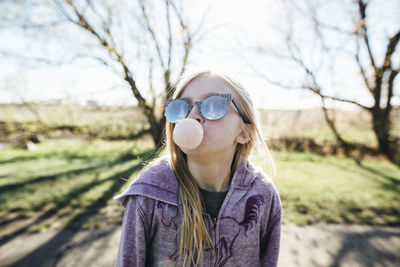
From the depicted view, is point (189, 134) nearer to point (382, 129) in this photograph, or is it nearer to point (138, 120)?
point (138, 120)

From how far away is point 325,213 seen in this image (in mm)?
3340

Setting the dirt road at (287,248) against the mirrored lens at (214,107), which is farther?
the dirt road at (287,248)

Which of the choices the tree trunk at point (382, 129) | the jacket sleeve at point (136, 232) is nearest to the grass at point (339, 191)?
the tree trunk at point (382, 129)

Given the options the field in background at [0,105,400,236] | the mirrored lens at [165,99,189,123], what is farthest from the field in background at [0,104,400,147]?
the mirrored lens at [165,99,189,123]

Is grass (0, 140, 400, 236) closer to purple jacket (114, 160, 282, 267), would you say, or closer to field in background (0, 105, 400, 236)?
field in background (0, 105, 400, 236)

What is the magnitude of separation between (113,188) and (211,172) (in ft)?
10.9

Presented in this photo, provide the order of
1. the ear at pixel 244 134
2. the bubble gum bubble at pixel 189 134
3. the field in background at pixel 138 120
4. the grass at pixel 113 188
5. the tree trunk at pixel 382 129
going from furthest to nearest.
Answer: the tree trunk at pixel 382 129
the field in background at pixel 138 120
the grass at pixel 113 188
the ear at pixel 244 134
the bubble gum bubble at pixel 189 134

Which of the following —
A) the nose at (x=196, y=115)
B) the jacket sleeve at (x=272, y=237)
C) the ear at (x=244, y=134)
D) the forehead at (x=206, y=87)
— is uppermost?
the forehead at (x=206, y=87)

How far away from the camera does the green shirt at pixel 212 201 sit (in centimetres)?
124

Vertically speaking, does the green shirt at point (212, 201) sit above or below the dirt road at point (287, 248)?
above

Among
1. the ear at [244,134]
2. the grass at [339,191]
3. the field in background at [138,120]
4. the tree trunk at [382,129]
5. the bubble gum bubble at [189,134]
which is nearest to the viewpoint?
the bubble gum bubble at [189,134]

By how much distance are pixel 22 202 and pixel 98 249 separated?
1.92 m

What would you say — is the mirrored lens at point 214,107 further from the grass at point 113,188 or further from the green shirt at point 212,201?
the grass at point 113,188

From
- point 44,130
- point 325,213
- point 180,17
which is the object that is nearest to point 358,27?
point 180,17
